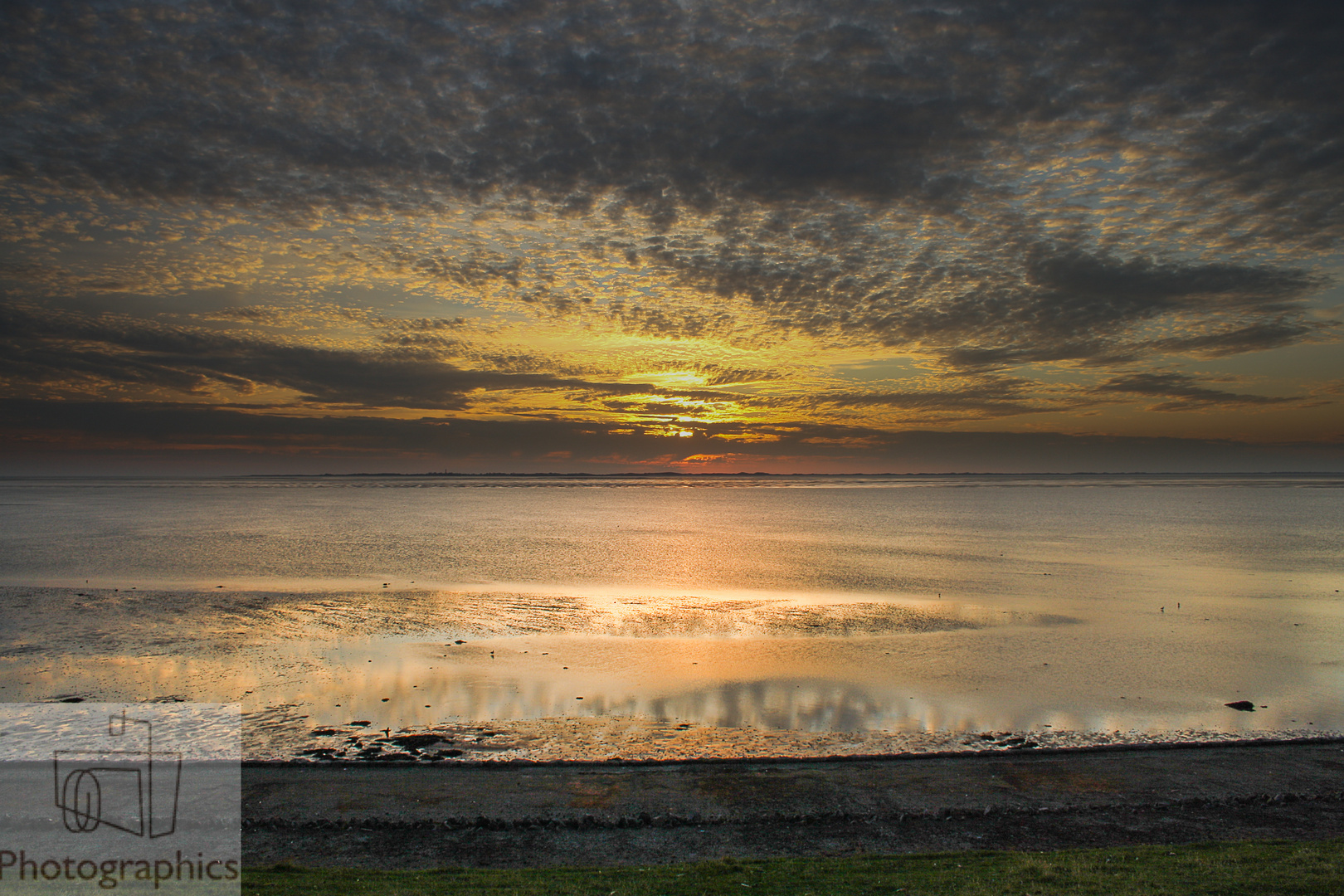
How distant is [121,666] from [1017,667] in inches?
984

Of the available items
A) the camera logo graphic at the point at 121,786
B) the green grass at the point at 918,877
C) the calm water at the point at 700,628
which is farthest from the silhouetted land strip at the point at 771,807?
the calm water at the point at 700,628

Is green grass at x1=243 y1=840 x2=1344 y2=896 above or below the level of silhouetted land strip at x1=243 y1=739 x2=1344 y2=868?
above

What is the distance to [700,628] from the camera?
1039 inches

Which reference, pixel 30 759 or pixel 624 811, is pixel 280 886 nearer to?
pixel 624 811

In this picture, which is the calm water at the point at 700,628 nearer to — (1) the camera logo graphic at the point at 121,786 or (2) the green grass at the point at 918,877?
(1) the camera logo graphic at the point at 121,786

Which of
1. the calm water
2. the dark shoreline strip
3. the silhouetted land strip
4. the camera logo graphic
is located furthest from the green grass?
the calm water

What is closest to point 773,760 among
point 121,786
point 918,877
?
point 918,877

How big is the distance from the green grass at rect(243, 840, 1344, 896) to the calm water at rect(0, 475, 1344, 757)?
6.31 meters

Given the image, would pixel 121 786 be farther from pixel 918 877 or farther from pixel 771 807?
pixel 918 877

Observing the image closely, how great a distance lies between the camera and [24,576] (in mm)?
35625

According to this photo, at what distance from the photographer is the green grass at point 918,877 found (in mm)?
8594

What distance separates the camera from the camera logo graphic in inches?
404

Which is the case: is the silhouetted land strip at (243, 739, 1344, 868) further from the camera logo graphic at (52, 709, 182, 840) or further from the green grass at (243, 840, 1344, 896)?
the camera logo graphic at (52, 709, 182, 840)

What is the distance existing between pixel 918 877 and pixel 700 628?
17.5 m
